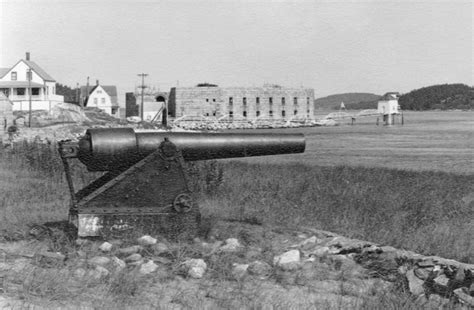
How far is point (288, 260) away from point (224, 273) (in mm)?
729

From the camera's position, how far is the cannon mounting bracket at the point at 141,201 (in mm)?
A: 6438

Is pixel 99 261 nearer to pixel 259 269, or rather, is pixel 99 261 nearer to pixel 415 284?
pixel 259 269

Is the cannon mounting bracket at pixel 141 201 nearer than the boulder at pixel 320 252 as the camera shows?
No

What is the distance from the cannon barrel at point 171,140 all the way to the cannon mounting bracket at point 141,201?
0.44ft

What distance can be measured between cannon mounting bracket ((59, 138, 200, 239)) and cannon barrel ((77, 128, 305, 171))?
135 millimetres

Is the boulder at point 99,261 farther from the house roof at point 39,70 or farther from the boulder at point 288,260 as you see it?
the house roof at point 39,70

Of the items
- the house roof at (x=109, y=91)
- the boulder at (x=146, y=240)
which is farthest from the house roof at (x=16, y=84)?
the boulder at (x=146, y=240)

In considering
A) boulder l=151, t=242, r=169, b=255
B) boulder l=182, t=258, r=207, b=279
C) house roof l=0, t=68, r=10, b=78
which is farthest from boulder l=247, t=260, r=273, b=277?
house roof l=0, t=68, r=10, b=78

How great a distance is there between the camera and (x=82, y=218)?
6395mm

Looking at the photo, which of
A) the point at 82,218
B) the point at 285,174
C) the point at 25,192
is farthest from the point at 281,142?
the point at 285,174

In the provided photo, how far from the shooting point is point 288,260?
19.4ft

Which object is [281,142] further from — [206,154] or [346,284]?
[346,284]

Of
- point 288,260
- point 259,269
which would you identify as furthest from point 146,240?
point 288,260

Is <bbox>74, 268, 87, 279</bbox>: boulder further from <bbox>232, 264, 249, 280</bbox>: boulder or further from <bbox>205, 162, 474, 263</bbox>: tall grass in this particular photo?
<bbox>205, 162, 474, 263</bbox>: tall grass
